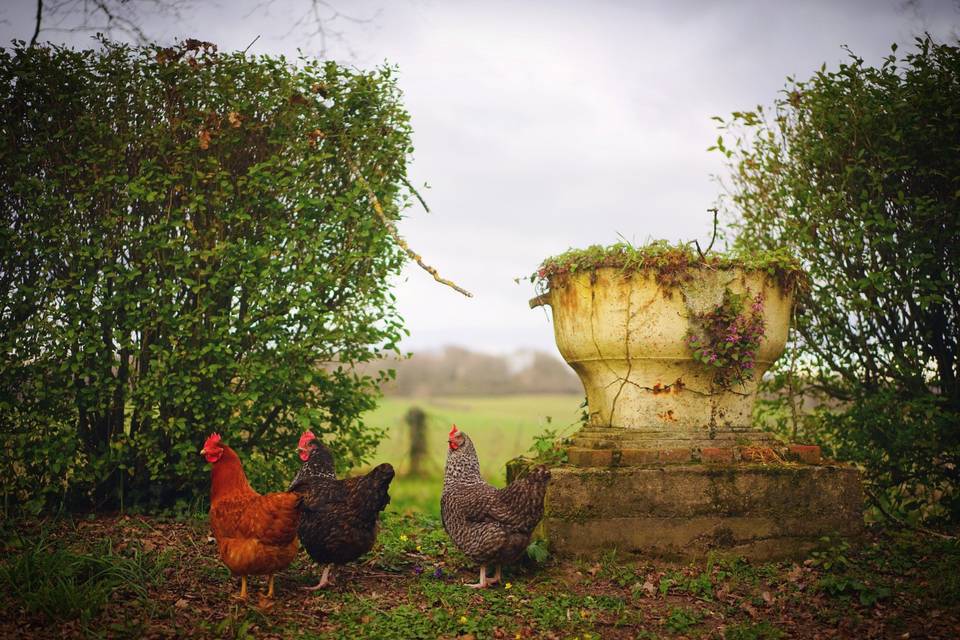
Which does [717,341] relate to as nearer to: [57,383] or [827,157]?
[827,157]

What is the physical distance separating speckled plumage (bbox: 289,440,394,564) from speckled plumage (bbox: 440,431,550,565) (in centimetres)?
56

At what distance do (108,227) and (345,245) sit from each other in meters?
2.00

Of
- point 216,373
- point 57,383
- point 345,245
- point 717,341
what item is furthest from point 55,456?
point 717,341

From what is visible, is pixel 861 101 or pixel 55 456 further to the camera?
pixel 861 101

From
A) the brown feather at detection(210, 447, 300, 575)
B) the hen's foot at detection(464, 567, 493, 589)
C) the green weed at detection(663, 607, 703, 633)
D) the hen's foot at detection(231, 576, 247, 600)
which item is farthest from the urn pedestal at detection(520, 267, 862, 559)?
the hen's foot at detection(231, 576, 247, 600)

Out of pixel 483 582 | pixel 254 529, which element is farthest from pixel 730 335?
pixel 254 529

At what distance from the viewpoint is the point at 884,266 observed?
23.9 feet

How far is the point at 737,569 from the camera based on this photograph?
571 centimetres

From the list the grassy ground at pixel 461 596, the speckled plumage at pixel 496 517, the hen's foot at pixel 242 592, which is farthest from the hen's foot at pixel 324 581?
the speckled plumage at pixel 496 517

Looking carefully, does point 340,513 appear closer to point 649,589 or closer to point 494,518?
point 494,518

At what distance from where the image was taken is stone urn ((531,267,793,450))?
6.22 meters

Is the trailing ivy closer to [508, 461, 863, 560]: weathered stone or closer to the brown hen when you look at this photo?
[508, 461, 863, 560]: weathered stone

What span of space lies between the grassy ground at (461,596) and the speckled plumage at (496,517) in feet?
0.97

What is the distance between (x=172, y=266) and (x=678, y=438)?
15.4 ft
